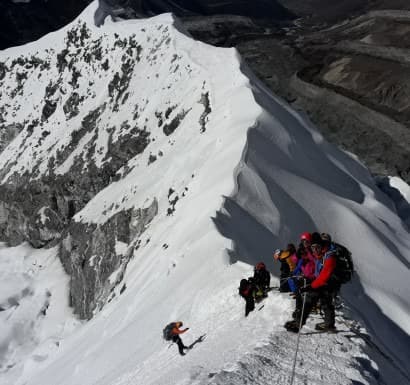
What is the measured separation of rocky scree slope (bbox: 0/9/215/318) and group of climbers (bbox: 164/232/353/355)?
1362 cm

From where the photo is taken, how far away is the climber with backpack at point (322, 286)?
409 inches

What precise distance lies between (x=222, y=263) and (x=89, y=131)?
29093mm

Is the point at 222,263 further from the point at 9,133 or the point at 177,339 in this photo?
the point at 9,133

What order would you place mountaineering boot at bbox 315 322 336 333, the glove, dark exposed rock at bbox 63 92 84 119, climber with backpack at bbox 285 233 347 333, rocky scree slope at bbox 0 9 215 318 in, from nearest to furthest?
climber with backpack at bbox 285 233 347 333, the glove, mountaineering boot at bbox 315 322 336 333, rocky scree slope at bbox 0 9 215 318, dark exposed rock at bbox 63 92 84 119

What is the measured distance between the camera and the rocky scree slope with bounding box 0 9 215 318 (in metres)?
32.3

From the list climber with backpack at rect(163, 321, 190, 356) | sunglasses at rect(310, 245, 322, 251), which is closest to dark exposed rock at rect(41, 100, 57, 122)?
climber with backpack at rect(163, 321, 190, 356)

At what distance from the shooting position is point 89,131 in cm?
4362

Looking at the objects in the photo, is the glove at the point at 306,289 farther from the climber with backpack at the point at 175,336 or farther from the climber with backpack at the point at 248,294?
the climber with backpack at the point at 175,336

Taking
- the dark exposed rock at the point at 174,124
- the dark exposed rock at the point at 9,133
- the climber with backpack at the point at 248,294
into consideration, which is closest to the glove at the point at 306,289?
the climber with backpack at the point at 248,294

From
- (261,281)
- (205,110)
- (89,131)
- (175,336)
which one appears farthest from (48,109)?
(175,336)

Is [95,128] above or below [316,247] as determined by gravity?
below

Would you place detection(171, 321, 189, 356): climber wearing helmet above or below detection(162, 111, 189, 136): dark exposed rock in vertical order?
above

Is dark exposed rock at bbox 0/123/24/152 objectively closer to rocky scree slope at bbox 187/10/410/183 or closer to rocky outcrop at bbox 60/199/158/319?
rocky outcrop at bbox 60/199/158/319

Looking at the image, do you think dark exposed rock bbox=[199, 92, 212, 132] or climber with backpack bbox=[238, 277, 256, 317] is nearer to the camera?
climber with backpack bbox=[238, 277, 256, 317]
